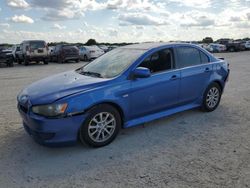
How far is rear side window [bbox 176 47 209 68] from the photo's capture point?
5253 millimetres

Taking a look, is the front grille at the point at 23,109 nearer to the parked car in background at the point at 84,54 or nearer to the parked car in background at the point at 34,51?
the parked car in background at the point at 34,51

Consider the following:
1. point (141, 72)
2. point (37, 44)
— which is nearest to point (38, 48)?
point (37, 44)

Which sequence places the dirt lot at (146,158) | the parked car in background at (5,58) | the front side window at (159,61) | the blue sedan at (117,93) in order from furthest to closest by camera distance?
the parked car in background at (5,58), the front side window at (159,61), the blue sedan at (117,93), the dirt lot at (146,158)

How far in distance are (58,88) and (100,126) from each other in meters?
Answer: 0.88

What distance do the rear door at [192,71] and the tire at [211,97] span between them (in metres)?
0.18

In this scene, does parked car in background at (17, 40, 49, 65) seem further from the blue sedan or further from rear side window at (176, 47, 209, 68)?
rear side window at (176, 47, 209, 68)

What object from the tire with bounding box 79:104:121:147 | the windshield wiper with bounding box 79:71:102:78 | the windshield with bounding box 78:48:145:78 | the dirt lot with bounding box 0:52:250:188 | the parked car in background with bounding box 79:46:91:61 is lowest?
the dirt lot with bounding box 0:52:250:188

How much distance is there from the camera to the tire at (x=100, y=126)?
3.99 m

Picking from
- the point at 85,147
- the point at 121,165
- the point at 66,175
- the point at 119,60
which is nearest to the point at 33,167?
the point at 66,175

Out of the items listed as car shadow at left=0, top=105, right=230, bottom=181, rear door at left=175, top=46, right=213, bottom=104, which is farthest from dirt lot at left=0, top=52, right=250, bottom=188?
rear door at left=175, top=46, right=213, bottom=104

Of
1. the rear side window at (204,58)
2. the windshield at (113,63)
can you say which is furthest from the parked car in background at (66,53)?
the rear side window at (204,58)

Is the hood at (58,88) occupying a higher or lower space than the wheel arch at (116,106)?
higher

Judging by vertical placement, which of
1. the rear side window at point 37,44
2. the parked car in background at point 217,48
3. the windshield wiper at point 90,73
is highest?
the parked car in background at point 217,48

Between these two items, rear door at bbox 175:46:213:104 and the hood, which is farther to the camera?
rear door at bbox 175:46:213:104
